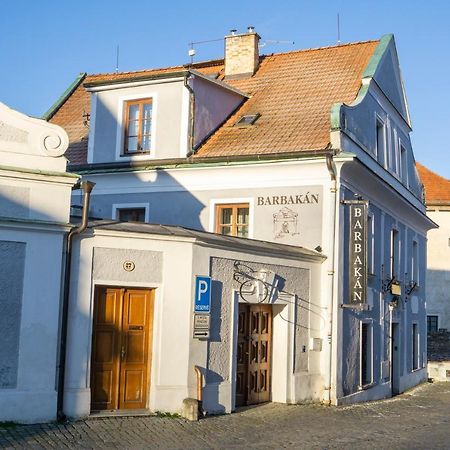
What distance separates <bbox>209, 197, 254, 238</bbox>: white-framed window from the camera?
707 inches

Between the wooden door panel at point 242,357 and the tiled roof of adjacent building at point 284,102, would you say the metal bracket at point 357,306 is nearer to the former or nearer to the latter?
the wooden door panel at point 242,357

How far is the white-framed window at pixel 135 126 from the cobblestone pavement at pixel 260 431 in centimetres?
770

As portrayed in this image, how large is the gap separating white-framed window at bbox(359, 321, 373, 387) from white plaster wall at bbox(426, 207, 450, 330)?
72.9 feet

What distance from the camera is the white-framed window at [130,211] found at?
19.3 metres

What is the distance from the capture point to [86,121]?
22.7 meters

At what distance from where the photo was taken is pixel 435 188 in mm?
41781

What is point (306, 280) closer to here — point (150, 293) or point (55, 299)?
point (150, 293)

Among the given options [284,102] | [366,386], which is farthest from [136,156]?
[366,386]

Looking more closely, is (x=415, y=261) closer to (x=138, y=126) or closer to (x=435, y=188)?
(x=138, y=126)

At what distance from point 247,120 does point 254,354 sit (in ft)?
22.6

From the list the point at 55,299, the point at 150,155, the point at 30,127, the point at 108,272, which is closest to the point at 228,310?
the point at 108,272

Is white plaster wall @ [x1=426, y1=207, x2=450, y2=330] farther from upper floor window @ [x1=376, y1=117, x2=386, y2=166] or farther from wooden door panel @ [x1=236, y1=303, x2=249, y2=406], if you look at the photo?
wooden door panel @ [x1=236, y1=303, x2=249, y2=406]

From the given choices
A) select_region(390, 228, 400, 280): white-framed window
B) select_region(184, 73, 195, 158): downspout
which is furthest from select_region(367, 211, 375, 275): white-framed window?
select_region(184, 73, 195, 158): downspout

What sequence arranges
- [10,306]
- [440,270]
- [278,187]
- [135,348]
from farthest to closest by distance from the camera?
A: [440,270] < [278,187] < [135,348] < [10,306]
